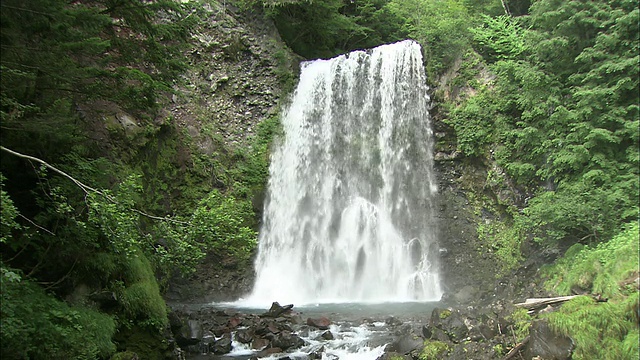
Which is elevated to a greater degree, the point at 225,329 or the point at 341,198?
the point at 341,198

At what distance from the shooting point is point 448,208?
1438 centimetres

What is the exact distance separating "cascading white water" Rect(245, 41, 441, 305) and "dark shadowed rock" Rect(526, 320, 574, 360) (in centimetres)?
660

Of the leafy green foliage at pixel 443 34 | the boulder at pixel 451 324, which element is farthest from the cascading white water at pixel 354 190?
the boulder at pixel 451 324

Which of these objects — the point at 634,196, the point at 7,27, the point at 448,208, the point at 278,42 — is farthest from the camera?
the point at 278,42

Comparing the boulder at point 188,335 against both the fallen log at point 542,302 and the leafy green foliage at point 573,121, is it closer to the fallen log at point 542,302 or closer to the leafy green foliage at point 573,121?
the fallen log at point 542,302

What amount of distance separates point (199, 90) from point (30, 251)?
40.6 feet

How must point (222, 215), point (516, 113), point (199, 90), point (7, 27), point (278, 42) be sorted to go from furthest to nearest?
1. point (278, 42)
2. point (199, 90)
3. point (516, 113)
4. point (222, 215)
5. point (7, 27)

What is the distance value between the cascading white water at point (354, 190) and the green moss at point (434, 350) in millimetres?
6013

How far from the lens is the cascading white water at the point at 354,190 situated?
14164 millimetres

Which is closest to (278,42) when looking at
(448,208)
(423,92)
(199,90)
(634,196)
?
(199,90)

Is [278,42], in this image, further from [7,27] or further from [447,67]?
[7,27]

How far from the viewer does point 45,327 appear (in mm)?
4465

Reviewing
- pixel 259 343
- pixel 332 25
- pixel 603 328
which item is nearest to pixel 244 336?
pixel 259 343

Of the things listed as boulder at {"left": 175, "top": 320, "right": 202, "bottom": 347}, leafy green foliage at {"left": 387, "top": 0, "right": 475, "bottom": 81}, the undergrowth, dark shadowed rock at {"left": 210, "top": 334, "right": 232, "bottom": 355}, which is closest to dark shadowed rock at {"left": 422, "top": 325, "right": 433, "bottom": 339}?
the undergrowth
